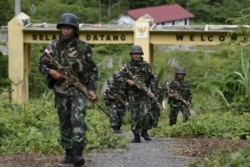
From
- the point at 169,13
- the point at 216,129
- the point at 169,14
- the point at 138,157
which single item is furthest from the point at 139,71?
the point at 169,13

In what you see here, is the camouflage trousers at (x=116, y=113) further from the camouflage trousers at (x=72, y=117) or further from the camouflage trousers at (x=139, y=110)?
the camouflage trousers at (x=72, y=117)

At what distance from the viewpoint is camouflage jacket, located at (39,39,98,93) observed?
8.09m

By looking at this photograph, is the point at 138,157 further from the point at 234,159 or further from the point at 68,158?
the point at 234,159

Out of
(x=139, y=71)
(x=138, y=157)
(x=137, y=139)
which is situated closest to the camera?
(x=138, y=157)

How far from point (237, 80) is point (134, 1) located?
54585mm

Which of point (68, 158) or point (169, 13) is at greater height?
point (169, 13)

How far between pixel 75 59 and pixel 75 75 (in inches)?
7.6

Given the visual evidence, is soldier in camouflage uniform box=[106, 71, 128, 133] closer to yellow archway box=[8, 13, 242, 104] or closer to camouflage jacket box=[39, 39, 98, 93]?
camouflage jacket box=[39, 39, 98, 93]

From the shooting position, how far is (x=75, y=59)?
8102mm

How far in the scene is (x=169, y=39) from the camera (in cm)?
3081

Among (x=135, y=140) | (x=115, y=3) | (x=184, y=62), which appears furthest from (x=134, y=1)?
(x=135, y=140)

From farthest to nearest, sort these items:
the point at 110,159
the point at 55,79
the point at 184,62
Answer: the point at 184,62
the point at 110,159
the point at 55,79

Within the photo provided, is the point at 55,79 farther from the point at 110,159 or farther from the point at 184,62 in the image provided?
the point at 184,62

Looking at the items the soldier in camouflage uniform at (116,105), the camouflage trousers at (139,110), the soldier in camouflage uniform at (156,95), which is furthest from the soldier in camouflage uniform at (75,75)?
the soldier in camouflage uniform at (116,105)
